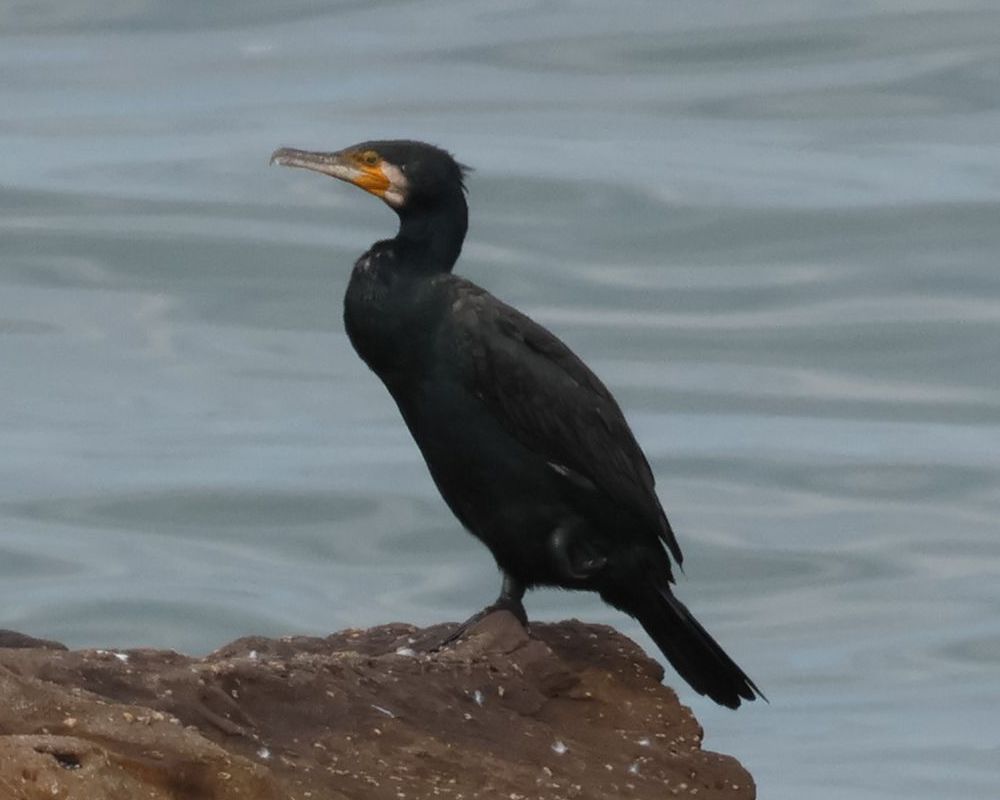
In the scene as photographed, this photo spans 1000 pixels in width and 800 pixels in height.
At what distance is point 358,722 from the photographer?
5176 mm

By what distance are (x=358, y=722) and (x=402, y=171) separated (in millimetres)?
2275

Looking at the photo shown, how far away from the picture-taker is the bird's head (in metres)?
7.03

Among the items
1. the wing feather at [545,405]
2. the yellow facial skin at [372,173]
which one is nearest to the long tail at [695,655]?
the wing feather at [545,405]

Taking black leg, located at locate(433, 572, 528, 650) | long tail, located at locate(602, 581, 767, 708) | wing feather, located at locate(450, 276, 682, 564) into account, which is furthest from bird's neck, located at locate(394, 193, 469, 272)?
long tail, located at locate(602, 581, 767, 708)

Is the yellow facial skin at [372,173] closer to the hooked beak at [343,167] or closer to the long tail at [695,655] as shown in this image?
the hooked beak at [343,167]

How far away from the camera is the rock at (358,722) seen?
14.6 ft

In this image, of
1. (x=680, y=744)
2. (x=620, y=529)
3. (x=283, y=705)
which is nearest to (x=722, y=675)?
(x=620, y=529)

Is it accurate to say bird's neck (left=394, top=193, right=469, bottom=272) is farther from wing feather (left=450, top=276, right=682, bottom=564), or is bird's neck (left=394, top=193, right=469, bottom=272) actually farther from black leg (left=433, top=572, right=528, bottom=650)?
black leg (left=433, top=572, right=528, bottom=650)

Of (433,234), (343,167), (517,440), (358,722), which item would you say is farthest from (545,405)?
(358,722)

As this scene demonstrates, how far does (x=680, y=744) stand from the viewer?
5.70 m

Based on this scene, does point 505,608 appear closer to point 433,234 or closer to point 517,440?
point 517,440

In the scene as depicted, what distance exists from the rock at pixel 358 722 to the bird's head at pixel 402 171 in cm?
132

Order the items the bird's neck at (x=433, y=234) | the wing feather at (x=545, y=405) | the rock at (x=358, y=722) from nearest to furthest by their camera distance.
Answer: the rock at (x=358, y=722), the wing feather at (x=545, y=405), the bird's neck at (x=433, y=234)

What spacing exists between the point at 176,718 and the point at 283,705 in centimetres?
35
